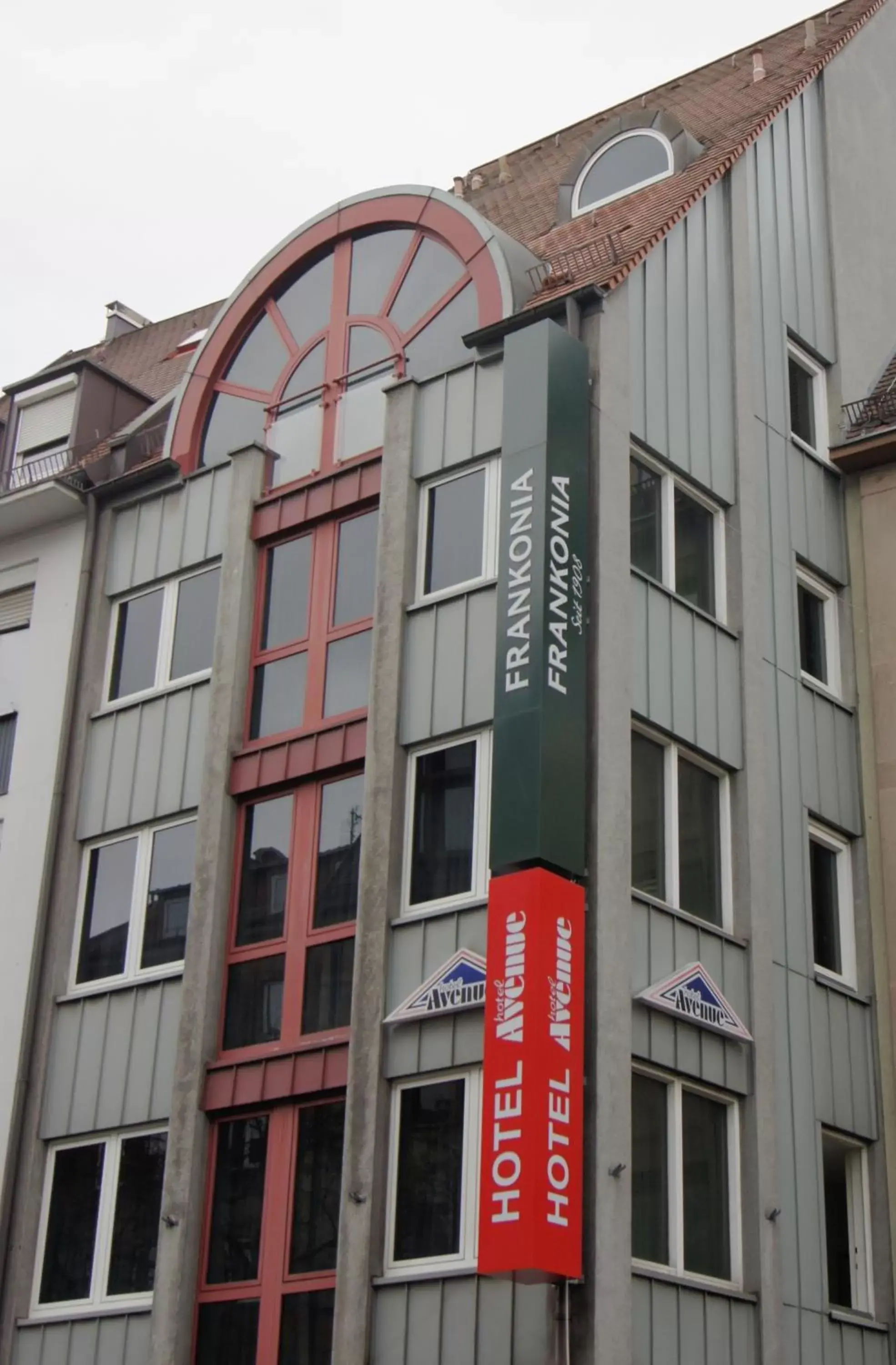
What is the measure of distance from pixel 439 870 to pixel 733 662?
442 cm

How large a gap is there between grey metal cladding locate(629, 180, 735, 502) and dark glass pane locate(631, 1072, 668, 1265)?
6900mm

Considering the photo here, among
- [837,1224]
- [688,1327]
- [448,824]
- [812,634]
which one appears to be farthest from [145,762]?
[837,1224]

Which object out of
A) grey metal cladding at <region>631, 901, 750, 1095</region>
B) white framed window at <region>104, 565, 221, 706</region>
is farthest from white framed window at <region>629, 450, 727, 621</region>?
white framed window at <region>104, 565, 221, 706</region>

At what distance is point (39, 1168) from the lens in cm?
2017

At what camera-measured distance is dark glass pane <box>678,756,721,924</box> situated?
18953 millimetres

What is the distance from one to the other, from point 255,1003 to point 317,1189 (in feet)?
7.13

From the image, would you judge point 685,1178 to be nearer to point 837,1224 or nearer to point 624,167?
point 837,1224

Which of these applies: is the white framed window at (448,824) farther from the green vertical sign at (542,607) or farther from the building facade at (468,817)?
the green vertical sign at (542,607)

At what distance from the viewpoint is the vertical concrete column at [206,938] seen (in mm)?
18219

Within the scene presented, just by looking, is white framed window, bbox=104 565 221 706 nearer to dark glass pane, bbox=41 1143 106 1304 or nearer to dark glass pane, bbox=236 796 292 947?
dark glass pane, bbox=236 796 292 947

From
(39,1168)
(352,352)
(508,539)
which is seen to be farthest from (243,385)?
(39,1168)

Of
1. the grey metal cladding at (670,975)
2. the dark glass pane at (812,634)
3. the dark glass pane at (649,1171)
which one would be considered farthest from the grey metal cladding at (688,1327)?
the dark glass pane at (812,634)

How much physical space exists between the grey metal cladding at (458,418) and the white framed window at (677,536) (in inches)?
62.2

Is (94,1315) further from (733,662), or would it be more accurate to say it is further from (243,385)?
(243,385)
